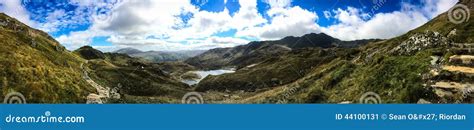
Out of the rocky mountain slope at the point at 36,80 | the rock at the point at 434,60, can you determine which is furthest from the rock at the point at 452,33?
the rocky mountain slope at the point at 36,80

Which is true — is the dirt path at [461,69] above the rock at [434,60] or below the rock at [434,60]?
below

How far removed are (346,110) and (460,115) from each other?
6.46m

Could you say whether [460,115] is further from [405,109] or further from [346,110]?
[346,110]

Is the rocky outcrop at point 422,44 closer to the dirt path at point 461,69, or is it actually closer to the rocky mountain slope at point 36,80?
the dirt path at point 461,69

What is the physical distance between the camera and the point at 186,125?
3023 cm

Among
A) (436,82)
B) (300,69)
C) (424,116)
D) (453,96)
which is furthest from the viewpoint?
(300,69)

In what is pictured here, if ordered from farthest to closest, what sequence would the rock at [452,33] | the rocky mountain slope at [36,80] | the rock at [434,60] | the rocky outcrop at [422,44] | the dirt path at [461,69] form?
the rock at [452,33] → the rocky outcrop at [422,44] → the rocky mountain slope at [36,80] → the rock at [434,60] → the dirt path at [461,69]

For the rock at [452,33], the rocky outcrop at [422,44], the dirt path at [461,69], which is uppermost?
the rock at [452,33]

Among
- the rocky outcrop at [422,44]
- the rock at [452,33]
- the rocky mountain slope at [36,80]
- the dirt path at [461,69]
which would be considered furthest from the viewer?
the rock at [452,33]

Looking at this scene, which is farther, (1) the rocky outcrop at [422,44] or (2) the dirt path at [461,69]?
(1) the rocky outcrop at [422,44]

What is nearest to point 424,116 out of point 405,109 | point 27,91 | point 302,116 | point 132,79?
point 405,109

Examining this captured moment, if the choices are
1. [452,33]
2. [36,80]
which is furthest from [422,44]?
[36,80]

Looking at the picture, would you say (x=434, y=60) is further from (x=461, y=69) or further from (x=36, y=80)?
(x=36, y=80)

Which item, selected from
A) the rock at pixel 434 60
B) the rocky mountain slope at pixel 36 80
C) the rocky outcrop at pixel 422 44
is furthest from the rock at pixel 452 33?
the rocky mountain slope at pixel 36 80
